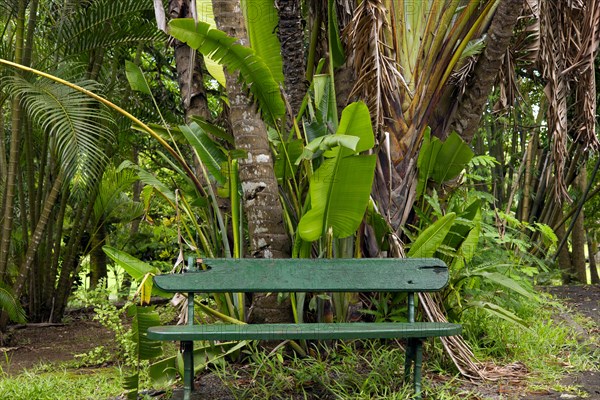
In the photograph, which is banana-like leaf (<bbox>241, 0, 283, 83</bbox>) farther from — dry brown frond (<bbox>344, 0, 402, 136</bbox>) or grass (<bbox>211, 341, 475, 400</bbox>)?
grass (<bbox>211, 341, 475, 400</bbox>)

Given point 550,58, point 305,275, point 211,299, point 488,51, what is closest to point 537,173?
point 550,58

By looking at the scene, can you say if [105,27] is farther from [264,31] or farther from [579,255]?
[579,255]

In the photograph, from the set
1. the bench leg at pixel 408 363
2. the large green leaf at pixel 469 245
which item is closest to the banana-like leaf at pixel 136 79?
the large green leaf at pixel 469 245

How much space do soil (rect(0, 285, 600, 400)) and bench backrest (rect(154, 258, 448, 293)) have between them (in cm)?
66

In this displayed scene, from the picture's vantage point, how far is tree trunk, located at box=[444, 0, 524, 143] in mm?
4949

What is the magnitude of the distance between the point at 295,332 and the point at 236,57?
1.66 metres

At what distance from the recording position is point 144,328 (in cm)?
361

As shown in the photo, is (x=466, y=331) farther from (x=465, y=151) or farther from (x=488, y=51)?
(x=488, y=51)

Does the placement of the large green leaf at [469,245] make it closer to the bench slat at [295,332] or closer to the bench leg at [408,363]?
the bench leg at [408,363]

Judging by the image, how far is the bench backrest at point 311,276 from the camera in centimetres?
381

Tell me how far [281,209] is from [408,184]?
108 cm

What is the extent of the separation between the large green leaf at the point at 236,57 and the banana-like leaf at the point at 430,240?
3.99 ft

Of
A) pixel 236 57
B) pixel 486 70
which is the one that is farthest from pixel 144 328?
pixel 486 70

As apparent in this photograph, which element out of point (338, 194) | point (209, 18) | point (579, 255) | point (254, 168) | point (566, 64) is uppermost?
point (209, 18)
